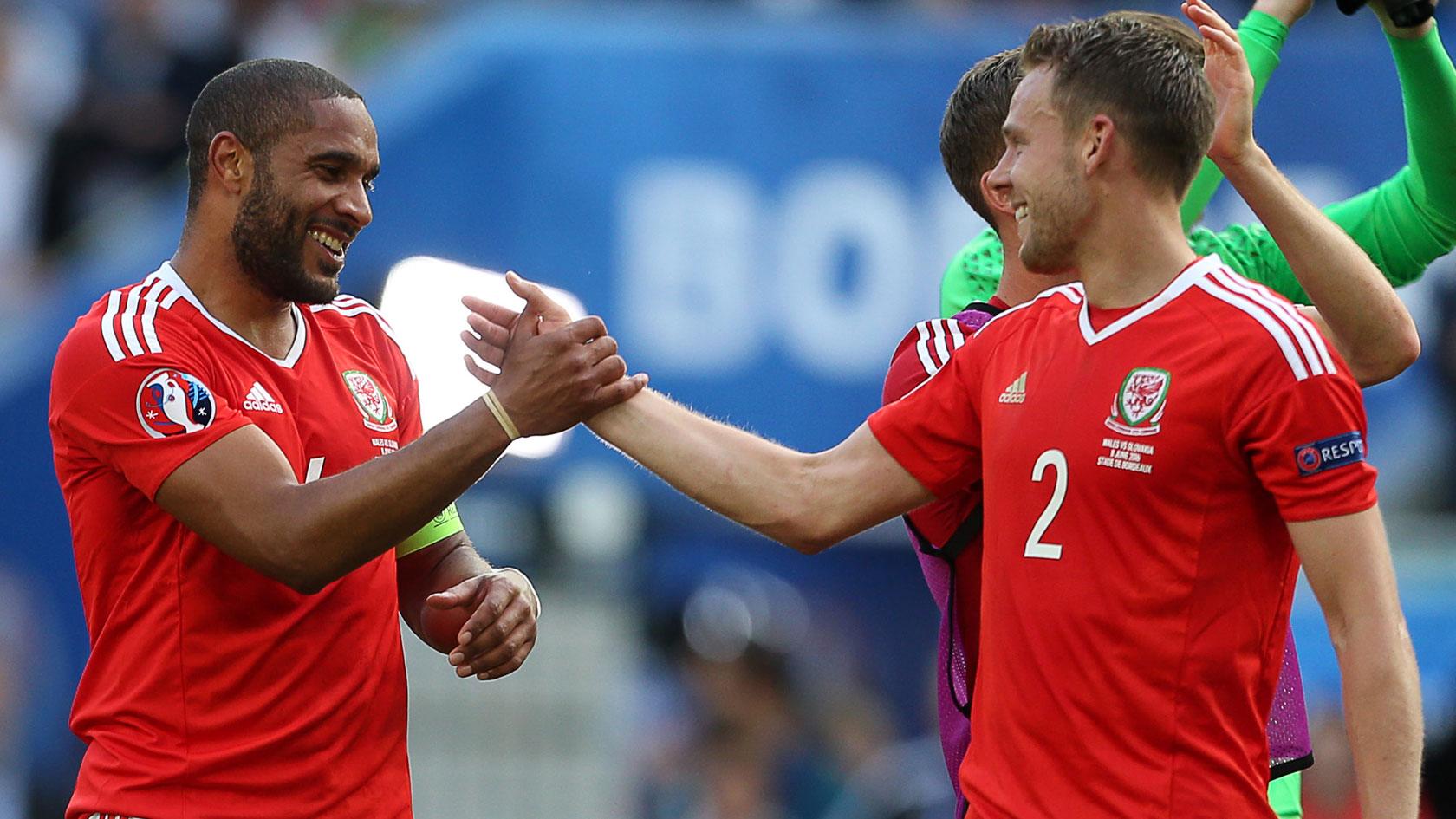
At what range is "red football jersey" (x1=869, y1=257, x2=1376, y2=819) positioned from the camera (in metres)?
3.23

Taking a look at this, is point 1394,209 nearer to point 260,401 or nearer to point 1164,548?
point 1164,548

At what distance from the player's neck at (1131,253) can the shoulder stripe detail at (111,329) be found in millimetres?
1946

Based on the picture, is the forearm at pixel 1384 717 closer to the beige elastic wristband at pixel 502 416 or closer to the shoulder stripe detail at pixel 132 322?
the beige elastic wristband at pixel 502 416

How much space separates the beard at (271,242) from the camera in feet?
13.3

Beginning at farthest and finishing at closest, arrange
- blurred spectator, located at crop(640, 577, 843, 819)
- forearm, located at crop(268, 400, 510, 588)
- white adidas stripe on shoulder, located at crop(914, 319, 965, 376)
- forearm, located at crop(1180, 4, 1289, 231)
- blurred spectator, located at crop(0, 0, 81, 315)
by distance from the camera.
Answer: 1. blurred spectator, located at crop(0, 0, 81, 315)
2. blurred spectator, located at crop(640, 577, 843, 819)
3. forearm, located at crop(1180, 4, 1289, 231)
4. white adidas stripe on shoulder, located at crop(914, 319, 965, 376)
5. forearm, located at crop(268, 400, 510, 588)

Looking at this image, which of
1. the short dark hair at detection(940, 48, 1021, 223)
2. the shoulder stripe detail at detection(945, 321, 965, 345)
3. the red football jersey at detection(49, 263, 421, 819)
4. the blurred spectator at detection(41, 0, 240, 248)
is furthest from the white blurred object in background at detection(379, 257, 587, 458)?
the blurred spectator at detection(41, 0, 240, 248)

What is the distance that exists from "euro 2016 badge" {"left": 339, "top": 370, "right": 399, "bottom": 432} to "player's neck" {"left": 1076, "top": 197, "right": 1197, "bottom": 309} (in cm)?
160

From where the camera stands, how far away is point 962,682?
154 inches

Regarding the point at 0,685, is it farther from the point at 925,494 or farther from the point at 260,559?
the point at 925,494

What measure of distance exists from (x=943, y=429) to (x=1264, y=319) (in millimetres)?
704

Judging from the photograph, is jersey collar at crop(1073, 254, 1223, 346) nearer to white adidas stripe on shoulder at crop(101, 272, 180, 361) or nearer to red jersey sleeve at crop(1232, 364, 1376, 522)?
red jersey sleeve at crop(1232, 364, 1376, 522)

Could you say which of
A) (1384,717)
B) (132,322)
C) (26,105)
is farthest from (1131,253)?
(26,105)

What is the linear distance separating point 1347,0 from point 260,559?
8.65ft

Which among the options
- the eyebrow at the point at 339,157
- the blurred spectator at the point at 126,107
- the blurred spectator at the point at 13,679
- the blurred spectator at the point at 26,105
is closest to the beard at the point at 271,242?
the eyebrow at the point at 339,157
